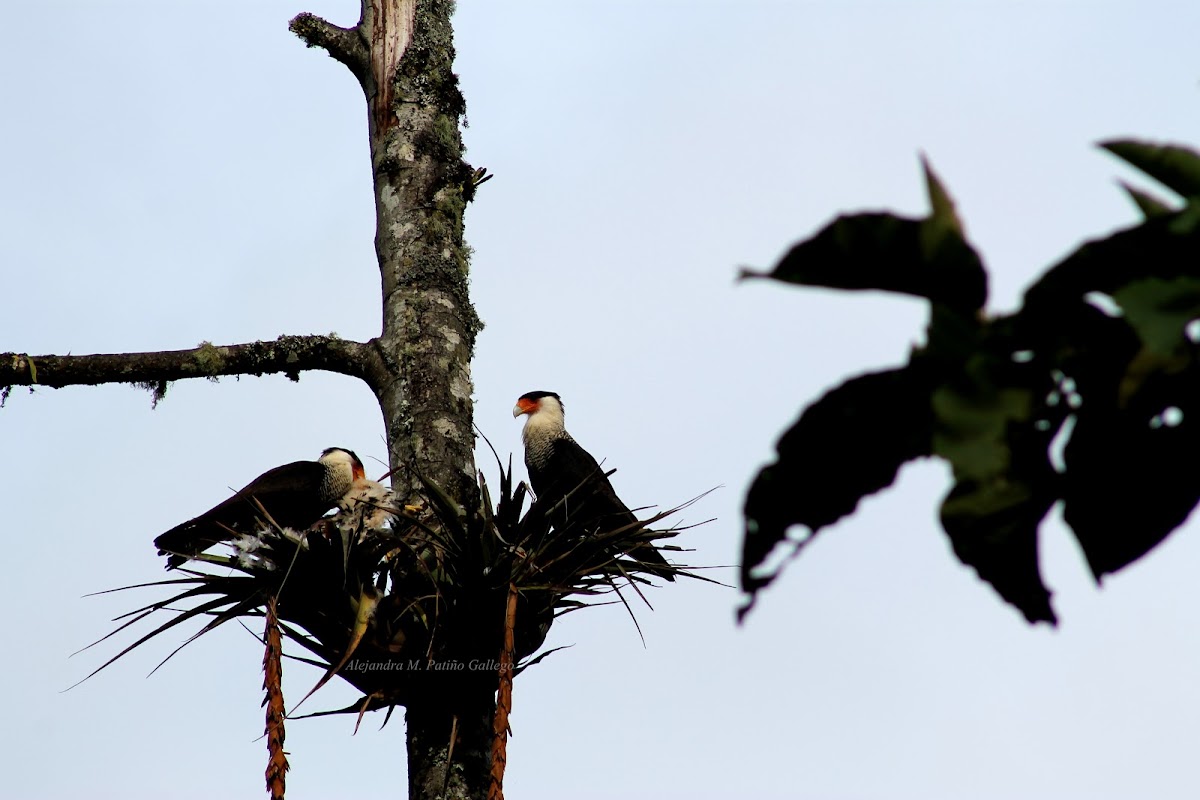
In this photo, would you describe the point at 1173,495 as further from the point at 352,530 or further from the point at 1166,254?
the point at 352,530

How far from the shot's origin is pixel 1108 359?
0.84 m

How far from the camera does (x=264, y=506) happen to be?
509 centimetres

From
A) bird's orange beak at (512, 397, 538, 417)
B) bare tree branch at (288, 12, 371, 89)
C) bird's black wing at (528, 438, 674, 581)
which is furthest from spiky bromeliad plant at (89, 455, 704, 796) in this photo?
bird's orange beak at (512, 397, 538, 417)

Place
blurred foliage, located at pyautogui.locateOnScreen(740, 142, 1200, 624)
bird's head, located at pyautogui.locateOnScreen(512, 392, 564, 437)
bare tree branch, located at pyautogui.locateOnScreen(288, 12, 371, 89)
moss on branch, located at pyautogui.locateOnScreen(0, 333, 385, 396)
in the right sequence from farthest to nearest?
bird's head, located at pyautogui.locateOnScreen(512, 392, 564, 437) < bare tree branch, located at pyautogui.locateOnScreen(288, 12, 371, 89) < moss on branch, located at pyautogui.locateOnScreen(0, 333, 385, 396) < blurred foliage, located at pyautogui.locateOnScreen(740, 142, 1200, 624)

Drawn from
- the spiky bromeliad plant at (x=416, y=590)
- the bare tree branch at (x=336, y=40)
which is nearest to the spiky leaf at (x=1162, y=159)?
the spiky bromeliad plant at (x=416, y=590)

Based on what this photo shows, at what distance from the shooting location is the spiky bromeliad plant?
4117 millimetres

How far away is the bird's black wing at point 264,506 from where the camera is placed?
4.77 m

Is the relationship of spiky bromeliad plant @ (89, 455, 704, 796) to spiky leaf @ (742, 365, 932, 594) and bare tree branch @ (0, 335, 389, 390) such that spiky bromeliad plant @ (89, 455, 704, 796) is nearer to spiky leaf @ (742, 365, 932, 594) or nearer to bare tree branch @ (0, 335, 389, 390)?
bare tree branch @ (0, 335, 389, 390)

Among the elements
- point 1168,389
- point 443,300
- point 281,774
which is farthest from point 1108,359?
point 443,300

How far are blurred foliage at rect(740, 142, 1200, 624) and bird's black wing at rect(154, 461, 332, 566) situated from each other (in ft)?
12.7

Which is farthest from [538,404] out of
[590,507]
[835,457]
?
[835,457]

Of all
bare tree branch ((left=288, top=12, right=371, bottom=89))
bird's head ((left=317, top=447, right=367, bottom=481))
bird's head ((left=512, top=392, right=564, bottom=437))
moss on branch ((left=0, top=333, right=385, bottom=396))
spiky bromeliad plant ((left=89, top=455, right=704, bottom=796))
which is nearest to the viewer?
spiky bromeliad plant ((left=89, top=455, right=704, bottom=796))

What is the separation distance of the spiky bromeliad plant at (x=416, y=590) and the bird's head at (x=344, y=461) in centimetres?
148

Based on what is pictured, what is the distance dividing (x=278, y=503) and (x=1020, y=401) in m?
4.70
